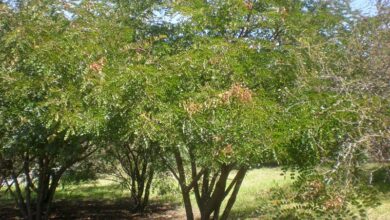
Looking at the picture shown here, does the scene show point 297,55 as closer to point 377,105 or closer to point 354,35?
point 354,35

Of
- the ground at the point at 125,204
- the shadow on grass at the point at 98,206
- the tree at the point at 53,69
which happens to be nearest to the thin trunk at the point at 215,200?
the ground at the point at 125,204

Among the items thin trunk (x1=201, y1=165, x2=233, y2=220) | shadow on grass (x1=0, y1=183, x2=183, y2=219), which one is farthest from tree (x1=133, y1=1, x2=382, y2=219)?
shadow on grass (x1=0, y1=183, x2=183, y2=219)

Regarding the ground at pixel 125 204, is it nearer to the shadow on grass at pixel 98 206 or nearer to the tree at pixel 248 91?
the shadow on grass at pixel 98 206

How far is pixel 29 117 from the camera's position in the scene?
236 inches

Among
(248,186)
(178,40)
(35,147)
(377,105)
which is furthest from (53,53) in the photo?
(248,186)

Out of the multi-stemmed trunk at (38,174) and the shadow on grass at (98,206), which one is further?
the shadow on grass at (98,206)

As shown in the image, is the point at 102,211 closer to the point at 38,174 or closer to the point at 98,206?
the point at 98,206

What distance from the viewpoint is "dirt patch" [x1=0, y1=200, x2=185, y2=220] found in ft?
44.9

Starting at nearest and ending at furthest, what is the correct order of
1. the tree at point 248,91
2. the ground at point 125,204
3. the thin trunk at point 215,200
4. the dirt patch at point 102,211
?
the tree at point 248,91 < the thin trunk at point 215,200 < the ground at point 125,204 < the dirt patch at point 102,211

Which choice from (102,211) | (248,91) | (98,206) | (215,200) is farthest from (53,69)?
(98,206)

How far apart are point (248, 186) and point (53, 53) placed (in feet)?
38.7

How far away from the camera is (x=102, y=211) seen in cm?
1485

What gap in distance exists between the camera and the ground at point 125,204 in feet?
40.7

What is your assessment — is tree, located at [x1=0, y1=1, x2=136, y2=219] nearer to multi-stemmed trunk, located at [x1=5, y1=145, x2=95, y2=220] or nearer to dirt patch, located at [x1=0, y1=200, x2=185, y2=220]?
multi-stemmed trunk, located at [x1=5, y1=145, x2=95, y2=220]
